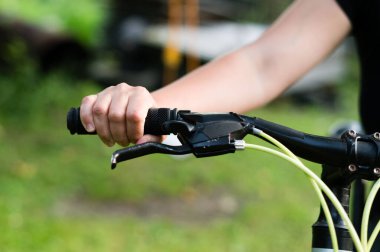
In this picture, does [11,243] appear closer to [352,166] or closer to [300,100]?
[352,166]

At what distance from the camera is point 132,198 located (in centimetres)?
626

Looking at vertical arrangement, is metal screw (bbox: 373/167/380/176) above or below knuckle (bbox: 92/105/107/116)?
below

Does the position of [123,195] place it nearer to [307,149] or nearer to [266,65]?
[266,65]

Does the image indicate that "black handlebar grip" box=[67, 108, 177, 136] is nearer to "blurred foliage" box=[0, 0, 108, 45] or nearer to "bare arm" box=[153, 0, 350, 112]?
"bare arm" box=[153, 0, 350, 112]

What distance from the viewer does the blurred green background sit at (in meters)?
5.42

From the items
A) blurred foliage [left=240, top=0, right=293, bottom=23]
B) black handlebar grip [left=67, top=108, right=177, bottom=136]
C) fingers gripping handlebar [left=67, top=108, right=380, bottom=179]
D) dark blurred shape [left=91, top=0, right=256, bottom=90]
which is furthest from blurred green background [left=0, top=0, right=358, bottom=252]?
blurred foliage [left=240, top=0, right=293, bottom=23]

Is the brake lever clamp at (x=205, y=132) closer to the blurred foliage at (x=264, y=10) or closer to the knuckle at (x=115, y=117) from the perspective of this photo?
the knuckle at (x=115, y=117)

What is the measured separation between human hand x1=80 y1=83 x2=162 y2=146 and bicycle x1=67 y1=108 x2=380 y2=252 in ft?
0.07

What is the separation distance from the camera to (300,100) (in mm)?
11875

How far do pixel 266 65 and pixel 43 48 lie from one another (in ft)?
27.5

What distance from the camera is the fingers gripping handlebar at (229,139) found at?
1550 millimetres

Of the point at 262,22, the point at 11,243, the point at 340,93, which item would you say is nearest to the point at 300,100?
Result: the point at 340,93

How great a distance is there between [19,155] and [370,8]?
5225 mm

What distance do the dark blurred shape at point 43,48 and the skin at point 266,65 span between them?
737 centimetres
